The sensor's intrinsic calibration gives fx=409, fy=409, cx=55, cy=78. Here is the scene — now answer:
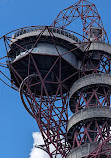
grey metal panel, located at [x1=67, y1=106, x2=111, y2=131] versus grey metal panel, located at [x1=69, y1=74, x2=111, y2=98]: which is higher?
grey metal panel, located at [x1=69, y1=74, x2=111, y2=98]

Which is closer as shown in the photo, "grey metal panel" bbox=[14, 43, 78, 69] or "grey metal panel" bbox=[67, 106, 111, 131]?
"grey metal panel" bbox=[67, 106, 111, 131]

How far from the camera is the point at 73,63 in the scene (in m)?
85.5

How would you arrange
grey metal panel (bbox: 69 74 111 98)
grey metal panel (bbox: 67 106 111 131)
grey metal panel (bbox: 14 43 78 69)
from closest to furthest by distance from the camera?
grey metal panel (bbox: 67 106 111 131)
grey metal panel (bbox: 69 74 111 98)
grey metal panel (bbox: 14 43 78 69)

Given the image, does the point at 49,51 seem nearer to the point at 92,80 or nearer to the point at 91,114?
the point at 92,80

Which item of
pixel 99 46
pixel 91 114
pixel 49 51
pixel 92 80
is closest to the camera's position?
pixel 91 114

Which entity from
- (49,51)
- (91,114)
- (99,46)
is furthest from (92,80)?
(49,51)

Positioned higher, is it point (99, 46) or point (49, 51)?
point (99, 46)

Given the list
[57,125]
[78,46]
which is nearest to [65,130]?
[57,125]

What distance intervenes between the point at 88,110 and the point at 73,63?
12.8 meters

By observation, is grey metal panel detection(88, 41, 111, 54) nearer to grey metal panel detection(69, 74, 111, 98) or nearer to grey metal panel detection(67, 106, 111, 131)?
grey metal panel detection(69, 74, 111, 98)

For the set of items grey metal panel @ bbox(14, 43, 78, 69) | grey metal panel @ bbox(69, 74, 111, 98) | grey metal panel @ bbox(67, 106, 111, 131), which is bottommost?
grey metal panel @ bbox(67, 106, 111, 131)

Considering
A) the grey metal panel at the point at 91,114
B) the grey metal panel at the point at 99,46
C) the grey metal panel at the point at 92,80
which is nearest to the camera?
the grey metal panel at the point at 91,114

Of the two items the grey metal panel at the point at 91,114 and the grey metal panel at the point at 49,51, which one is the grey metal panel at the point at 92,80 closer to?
the grey metal panel at the point at 49,51

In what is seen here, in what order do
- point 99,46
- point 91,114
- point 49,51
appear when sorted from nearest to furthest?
point 91,114 < point 49,51 < point 99,46
